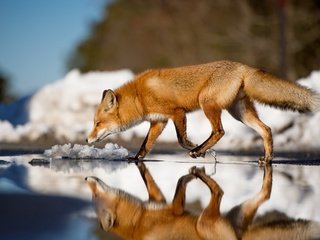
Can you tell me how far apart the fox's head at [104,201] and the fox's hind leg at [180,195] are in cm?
47

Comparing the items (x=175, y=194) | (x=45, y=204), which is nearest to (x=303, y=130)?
(x=175, y=194)

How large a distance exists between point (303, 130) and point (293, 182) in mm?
7646

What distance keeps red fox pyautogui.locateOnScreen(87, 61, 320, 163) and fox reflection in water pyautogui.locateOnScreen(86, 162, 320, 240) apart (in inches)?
120

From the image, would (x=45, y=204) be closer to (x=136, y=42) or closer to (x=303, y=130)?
(x=303, y=130)

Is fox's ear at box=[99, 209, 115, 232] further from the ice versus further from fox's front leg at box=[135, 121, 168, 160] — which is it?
the ice

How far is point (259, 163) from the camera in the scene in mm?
9602

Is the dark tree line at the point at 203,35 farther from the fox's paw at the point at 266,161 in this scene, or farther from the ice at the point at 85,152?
the fox's paw at the point at 266,161

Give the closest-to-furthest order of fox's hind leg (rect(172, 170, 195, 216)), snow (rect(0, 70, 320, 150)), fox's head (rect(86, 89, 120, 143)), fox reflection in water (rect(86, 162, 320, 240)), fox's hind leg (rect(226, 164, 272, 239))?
fox reflection in water (rect(86, 162, 320, 240))
fox's hind leg (rect(226, 164, 272, 239))
fox's hind leg (rect(172, 170, 195, 216))
fox's head (rect(86, 89, 120, 143))
snow (rect(0, 70, 320, 150))

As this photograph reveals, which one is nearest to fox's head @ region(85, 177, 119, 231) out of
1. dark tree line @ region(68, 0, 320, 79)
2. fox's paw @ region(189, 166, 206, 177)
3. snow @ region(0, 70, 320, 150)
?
fox's paw @ region(189, 166, 206, 177)

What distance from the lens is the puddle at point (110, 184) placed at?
16.3ft

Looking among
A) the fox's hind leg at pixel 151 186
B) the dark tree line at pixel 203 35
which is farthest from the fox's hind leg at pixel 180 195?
the dark tree line at pixel 203 35

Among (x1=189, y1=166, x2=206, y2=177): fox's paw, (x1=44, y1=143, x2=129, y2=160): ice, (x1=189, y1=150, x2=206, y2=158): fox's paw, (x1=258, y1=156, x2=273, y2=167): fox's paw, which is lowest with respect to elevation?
(x1=189, y1=166, x2=206, y2=177): fox's paw

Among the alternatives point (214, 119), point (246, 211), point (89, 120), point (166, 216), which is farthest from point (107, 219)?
point (89, 120)

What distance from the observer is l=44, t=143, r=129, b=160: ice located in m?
10.4
